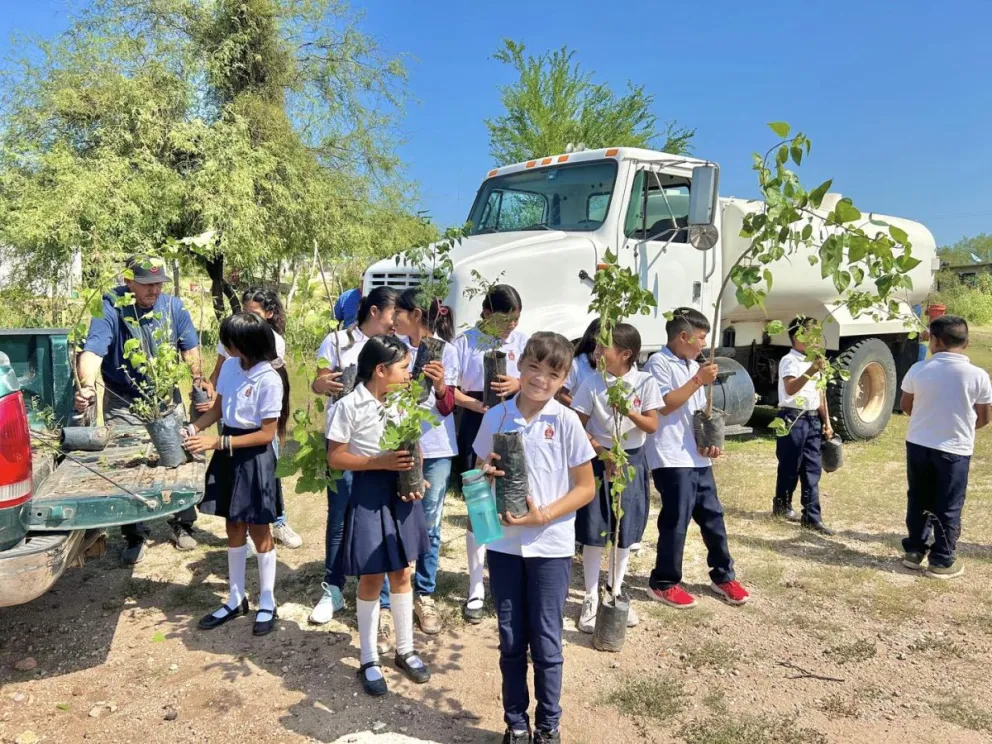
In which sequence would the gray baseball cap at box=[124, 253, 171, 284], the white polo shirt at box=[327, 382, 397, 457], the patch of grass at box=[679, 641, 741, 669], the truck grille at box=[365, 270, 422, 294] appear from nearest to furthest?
1. the white polo shirt at box=[327, 382, 397, 457]
2. the patch of grass at box=[679, 641, 741, 669]
3. the gray baseball cap at box=[124, 253, 171, 284]
4. the truck grille at box=[365, 270, 422, 294]

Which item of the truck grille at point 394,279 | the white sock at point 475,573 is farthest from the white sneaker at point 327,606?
the truck grille at point 394,279

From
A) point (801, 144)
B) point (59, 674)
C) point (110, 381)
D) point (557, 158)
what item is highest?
point (557, 158)

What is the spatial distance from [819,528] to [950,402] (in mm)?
1418

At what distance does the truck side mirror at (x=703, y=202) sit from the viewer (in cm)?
563

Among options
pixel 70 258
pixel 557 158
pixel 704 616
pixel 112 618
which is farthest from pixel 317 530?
pixel 70 258

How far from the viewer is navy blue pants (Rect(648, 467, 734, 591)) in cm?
381

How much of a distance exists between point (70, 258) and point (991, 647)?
14.9 m

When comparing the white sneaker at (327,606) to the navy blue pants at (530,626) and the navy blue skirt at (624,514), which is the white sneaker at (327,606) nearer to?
the navy blue skirt at (624,514)

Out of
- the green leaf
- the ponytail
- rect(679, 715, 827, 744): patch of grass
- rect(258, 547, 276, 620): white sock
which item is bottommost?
rect(679, 715, 827, 744): patch of grass

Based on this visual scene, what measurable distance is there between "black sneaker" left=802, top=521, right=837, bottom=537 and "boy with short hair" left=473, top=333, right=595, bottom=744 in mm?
3484

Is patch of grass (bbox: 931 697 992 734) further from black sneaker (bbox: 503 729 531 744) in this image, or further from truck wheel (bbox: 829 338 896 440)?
truck wheel (bbox: 829 338 896 440)

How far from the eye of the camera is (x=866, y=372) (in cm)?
887

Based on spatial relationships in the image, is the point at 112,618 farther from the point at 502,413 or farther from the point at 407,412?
the point at 502,413

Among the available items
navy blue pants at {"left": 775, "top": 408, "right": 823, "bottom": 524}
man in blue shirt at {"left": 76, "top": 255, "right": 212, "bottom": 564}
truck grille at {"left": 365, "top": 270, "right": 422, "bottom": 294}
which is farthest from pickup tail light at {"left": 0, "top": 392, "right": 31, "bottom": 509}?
navy blue pants at {"left": 775, "top": 408, "right": 823, "bottom": 524}
